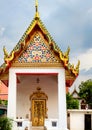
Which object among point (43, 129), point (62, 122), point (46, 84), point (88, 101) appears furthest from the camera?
point (88, 101)

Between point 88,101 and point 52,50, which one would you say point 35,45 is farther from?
point 88,101

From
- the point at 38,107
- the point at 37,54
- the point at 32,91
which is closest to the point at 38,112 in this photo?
the point at 38,107

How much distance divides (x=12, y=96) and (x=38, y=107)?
300 cm

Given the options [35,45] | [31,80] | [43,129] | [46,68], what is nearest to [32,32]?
[35,45]

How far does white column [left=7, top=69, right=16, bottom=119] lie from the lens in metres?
14.2

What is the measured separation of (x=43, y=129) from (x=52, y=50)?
13.2 ft

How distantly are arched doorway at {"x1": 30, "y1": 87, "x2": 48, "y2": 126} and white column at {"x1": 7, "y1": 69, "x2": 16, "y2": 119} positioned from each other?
2876 millimetres

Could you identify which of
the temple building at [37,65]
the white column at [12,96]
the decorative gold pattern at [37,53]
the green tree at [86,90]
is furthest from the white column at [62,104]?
the green tree at [86,90]

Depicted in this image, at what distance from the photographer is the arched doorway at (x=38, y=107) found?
16.8m

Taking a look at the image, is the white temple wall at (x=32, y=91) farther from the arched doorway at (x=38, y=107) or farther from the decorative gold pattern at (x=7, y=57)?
the decorative gold pattern at (x=7, y=57)

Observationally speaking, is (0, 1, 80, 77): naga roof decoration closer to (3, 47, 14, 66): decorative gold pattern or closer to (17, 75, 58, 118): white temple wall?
(3, 47, 14, 66): decorative gold pattern

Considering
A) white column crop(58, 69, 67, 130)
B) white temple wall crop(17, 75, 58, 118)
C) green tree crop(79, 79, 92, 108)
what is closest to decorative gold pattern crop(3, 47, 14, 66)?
white column crop(58, 69, 67, 130)

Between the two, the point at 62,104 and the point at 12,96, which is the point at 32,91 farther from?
Result: the point at 62,104

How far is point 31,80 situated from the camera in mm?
17438
